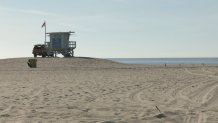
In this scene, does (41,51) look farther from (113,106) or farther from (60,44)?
(113,106)

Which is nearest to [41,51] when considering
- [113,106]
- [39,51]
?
[39,51]

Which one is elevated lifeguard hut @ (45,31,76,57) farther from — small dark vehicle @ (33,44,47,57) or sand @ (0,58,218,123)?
sand @ (0,58,218,123)

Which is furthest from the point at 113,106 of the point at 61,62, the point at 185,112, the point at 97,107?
the point at 61,62

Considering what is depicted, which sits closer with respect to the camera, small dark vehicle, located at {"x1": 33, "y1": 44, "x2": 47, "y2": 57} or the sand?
the sand

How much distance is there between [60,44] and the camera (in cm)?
5825

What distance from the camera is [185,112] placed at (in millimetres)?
10016

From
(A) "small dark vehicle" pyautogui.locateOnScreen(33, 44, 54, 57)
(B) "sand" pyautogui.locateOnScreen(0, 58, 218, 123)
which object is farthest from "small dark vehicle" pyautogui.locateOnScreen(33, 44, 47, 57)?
(B) "sand" pyautogui.locateOnScreen(0, 58, 218, 123)

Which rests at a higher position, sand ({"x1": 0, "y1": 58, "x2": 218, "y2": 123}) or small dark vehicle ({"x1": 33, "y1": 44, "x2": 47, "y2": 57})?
small dark vehicle ({"x1": 33, "y1": 44, "x2": 47, "y2": 57})

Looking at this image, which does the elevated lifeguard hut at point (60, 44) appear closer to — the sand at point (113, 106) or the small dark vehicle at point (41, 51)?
the small dark vehicle at point (41, 51)

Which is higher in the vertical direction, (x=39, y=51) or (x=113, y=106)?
(x=39, y=51)

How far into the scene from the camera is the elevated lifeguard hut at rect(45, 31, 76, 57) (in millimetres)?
58188

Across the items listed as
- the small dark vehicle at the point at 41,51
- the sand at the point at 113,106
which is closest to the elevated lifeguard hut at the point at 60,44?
the small dark vehicle at the point at 41,51

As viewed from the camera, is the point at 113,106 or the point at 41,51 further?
the point at 41,51

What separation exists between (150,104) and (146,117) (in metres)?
2.49
